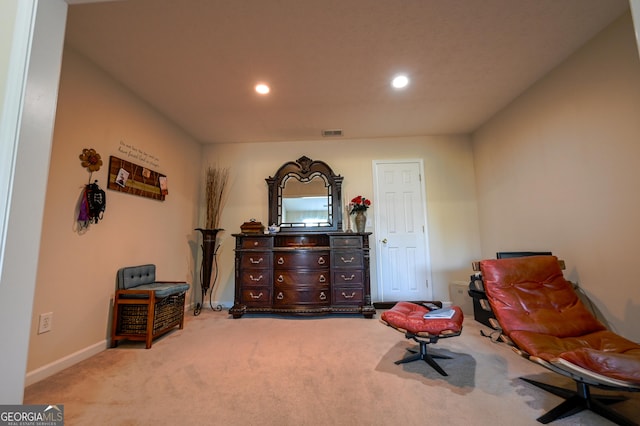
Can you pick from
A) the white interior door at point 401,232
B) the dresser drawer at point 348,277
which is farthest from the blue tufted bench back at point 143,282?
the white interior door at point 401,232

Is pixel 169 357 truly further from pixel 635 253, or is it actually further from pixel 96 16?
pixel 635 253

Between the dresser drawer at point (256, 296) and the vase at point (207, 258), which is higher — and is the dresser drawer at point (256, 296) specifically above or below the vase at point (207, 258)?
below

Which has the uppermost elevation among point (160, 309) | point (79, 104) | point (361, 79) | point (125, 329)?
point (361, 79)

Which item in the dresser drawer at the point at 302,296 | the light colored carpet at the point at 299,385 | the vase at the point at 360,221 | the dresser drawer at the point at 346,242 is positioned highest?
the vase at the point at 360,221

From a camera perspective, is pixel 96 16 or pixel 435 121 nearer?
pixel 96 16

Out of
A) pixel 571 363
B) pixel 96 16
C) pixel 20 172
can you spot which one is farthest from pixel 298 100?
pixel 571 363

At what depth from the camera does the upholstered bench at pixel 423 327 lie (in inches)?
69.6

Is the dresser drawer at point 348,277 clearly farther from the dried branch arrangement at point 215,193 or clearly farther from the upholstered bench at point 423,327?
the dried branch arrangement at point 215,193

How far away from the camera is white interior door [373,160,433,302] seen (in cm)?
371

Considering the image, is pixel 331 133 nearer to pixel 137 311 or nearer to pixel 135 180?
pixel 135 180

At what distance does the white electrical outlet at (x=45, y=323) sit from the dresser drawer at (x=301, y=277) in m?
1.98

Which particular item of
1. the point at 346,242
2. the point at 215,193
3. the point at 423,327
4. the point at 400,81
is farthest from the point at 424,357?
the point at 215,193

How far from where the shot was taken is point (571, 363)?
1212mm

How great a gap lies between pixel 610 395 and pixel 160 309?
134 inches
